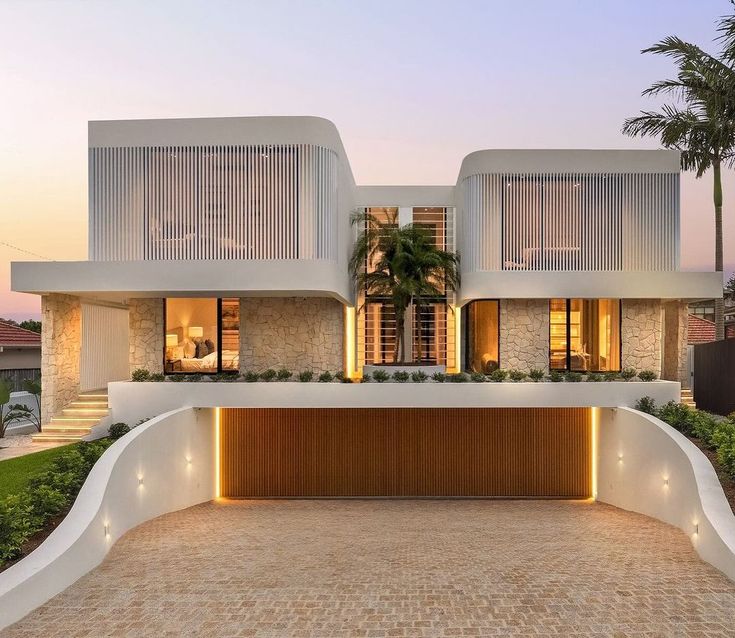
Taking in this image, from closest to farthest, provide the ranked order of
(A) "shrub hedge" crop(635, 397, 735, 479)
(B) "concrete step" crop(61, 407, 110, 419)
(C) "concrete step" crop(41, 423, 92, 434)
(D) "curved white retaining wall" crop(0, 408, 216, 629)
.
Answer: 1. (D) "curved white retaining wall" crop(0, 408, 216, 629)
2. (A) "shrub hedge" crop(635, 397, 735, 479)
3. (C) "concrete step" crop(41, 423, 92, 434)
4. (B) "concrete step" crop(61, 407, 110, 419)

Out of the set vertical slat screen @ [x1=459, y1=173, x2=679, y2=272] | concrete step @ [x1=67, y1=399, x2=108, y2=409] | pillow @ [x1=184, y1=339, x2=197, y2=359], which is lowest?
concrete step @ [x1=67, y1=399, x2=108, y2=409]

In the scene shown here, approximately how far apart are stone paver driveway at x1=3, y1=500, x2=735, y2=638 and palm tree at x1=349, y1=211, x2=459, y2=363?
7.69 metres

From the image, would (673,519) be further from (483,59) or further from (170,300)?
(483,59)

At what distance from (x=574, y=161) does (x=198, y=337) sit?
42.0ft

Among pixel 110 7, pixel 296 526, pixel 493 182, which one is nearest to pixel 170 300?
pixel 296 526

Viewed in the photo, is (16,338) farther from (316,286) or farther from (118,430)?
(316,286)

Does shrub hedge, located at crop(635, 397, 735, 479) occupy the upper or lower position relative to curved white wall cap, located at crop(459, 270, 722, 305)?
lower

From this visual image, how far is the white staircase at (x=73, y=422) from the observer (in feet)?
41.1

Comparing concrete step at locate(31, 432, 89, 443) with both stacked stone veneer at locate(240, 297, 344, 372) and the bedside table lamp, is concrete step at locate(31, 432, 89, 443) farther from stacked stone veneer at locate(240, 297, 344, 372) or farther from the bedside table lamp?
stacked stone veneer at locate(240, 297, 344, 372)

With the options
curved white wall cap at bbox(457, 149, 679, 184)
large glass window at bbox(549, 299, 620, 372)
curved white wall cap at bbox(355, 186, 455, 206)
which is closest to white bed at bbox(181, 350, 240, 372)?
curved white wall cap at bbox(355, 186, 455, 206)

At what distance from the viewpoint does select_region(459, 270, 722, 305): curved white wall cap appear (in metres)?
14.7

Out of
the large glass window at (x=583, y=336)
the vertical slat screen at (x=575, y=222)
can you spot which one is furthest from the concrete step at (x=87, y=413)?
the large glass window at (x=583, y=336)

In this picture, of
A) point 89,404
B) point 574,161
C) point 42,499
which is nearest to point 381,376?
point 42,499

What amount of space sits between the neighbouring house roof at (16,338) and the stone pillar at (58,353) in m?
5.33
